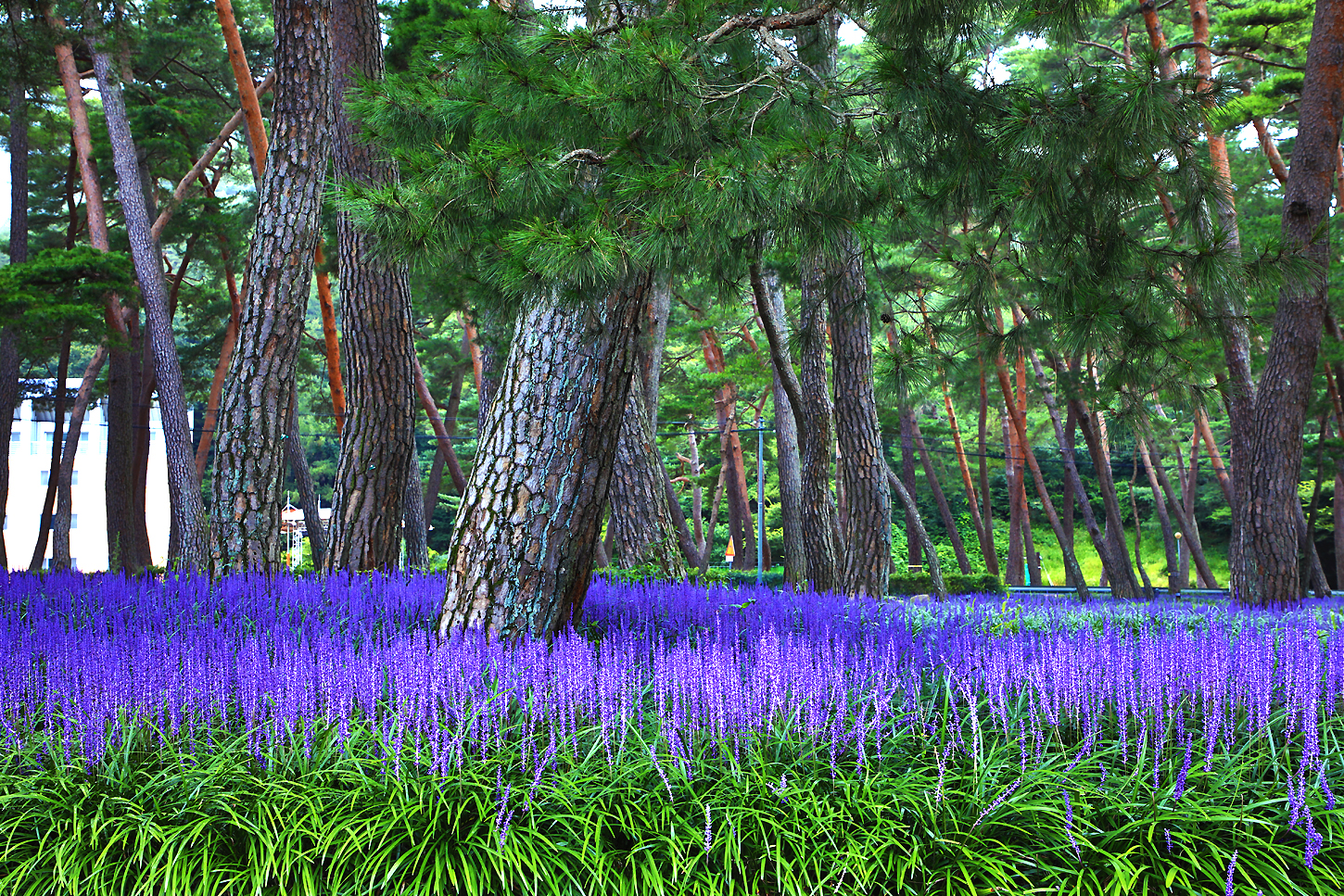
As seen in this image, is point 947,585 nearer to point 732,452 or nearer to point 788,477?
point 732,452

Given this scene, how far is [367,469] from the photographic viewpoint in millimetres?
7812

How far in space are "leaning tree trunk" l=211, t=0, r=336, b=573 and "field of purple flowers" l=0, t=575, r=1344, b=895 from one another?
133 inches

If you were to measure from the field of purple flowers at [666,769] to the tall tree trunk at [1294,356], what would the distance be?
4273 millimetres

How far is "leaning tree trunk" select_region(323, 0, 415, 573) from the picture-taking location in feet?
25.6

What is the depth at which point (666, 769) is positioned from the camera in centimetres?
304

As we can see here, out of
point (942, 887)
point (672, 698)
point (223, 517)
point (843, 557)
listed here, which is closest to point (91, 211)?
point (223, 517)

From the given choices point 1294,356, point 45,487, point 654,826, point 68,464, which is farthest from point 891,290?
point 45,487

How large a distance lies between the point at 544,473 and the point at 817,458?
411 centimetres

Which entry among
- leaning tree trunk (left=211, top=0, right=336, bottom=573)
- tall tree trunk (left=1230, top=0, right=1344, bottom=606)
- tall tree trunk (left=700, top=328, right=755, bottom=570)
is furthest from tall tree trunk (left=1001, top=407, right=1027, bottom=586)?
leaning tree trunk (left=211, top=0, right=336, bottom=573)

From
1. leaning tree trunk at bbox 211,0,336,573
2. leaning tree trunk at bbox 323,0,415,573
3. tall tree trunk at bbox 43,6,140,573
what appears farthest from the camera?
tall tree trunk at bbox 43,6,140,573

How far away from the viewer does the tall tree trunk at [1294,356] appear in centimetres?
768

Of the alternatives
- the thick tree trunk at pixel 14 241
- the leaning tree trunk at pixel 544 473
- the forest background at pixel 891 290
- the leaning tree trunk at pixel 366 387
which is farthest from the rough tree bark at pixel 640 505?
the thick tree trunk at pixel 14 241

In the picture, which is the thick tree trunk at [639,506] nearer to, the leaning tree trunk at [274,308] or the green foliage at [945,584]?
the leaning tree trunk at [274,308]

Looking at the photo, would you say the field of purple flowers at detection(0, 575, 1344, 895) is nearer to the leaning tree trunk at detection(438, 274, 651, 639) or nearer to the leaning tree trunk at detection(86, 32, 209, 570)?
the leaning tree trunk at detection(438, 274, 651, 639)
